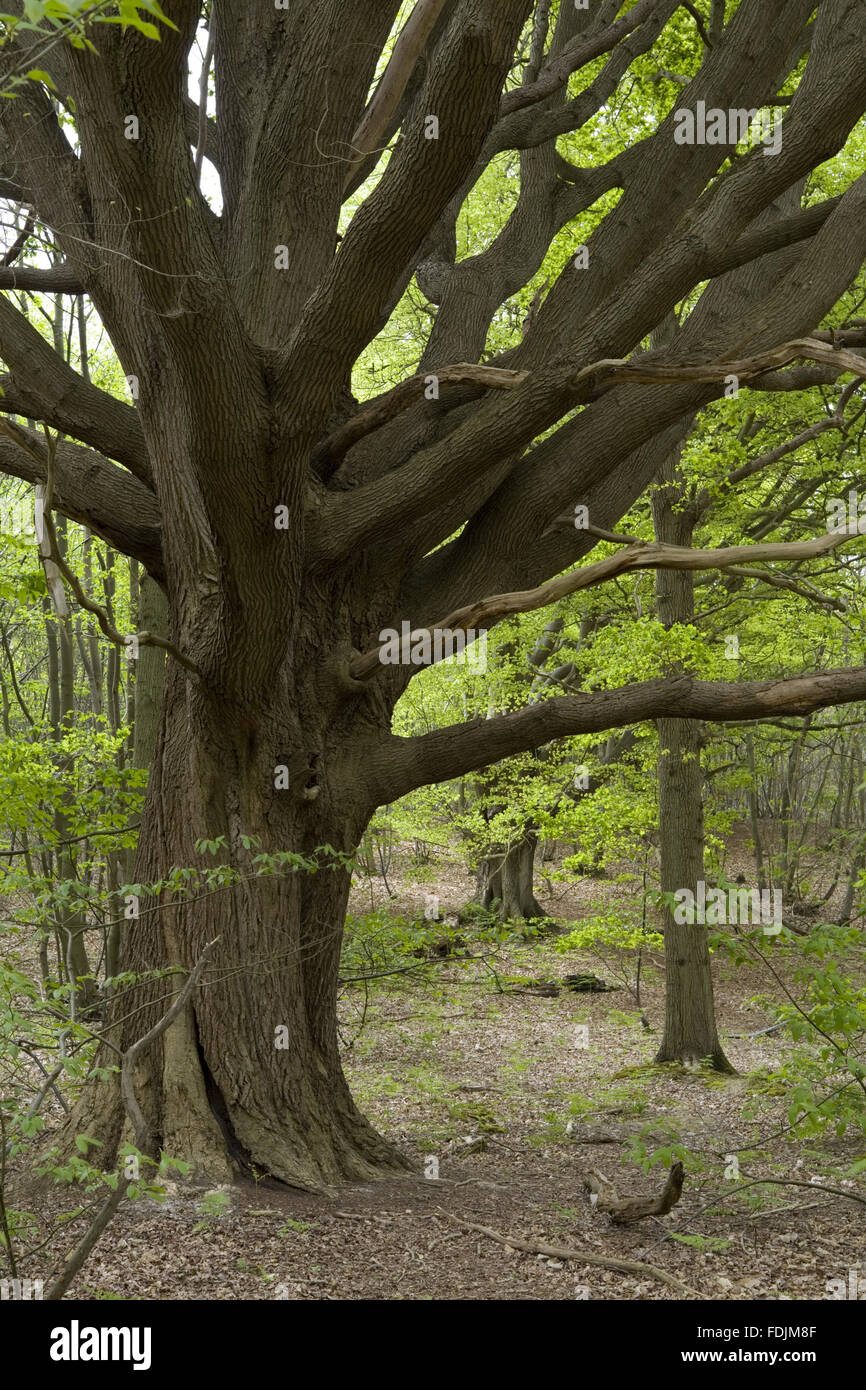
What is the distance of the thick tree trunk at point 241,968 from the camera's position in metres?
5.13

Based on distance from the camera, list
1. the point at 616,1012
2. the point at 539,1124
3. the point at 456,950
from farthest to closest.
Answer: the point at 456,950, the point at 616,1012, the point at 539,1124

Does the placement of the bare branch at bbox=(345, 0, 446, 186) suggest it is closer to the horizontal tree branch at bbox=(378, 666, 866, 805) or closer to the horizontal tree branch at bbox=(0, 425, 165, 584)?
the horizontal tree branch at bbox=(0, 425, 165, 584)

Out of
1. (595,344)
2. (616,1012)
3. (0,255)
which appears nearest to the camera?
(595,344)

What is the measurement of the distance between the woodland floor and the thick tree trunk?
31 centimetres

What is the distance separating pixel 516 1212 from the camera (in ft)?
17.4

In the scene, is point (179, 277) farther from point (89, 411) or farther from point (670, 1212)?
point (670, 1212)

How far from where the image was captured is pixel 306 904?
5.83 meters

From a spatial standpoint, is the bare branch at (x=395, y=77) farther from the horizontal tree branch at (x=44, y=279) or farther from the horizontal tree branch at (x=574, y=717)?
the horizontal tree branch at (x=574, y=717)

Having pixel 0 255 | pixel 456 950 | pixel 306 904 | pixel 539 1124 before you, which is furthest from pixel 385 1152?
pixel 456 950

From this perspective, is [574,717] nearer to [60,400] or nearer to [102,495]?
[102,495]

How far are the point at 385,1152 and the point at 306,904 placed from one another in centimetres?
145

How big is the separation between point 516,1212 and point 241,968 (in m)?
1.89

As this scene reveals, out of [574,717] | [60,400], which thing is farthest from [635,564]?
[60,400]

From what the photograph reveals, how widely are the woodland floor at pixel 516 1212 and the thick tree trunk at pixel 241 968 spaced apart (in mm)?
307
